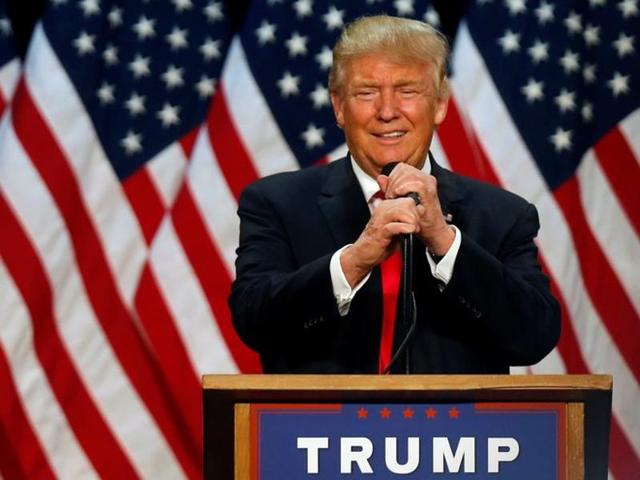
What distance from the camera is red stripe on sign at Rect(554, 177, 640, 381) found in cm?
363

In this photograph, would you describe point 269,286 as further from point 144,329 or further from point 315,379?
point 144,329

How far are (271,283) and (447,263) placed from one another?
286 millimetres

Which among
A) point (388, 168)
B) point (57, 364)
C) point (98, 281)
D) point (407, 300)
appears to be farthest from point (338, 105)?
point (57, 364)

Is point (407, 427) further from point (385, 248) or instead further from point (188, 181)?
point (188, 181)

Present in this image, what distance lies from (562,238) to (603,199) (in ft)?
0.63

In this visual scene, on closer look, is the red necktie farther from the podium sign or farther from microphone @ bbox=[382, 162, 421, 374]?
the podium sign

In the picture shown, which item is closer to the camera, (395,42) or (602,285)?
(395,42)

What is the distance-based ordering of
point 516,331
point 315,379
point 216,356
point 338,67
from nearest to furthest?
point 315,379, point 516,331, point 338,67, point 216,356

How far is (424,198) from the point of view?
189 centimetres

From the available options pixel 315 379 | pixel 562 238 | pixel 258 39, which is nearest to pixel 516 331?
pixel 315 379

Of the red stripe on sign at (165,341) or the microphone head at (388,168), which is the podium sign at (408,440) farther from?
the red stripe on sign at (165,341)

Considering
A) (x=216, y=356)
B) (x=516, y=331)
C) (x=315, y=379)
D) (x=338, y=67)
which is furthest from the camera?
(x=216, y=356)

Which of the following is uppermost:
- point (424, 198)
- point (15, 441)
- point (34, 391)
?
point (424, 198)

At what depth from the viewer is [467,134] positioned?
362 cm
